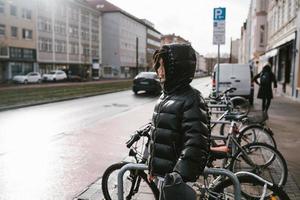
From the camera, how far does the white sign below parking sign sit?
12.2 m

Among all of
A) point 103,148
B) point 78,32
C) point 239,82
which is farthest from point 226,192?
point 78,32

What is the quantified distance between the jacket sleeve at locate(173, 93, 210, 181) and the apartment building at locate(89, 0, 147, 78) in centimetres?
7976

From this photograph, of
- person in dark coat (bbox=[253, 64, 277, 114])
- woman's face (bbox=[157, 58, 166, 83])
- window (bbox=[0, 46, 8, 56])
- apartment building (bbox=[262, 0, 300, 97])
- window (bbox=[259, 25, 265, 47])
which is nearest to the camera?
woman's face (bbox=[157, 58, 166, 83])

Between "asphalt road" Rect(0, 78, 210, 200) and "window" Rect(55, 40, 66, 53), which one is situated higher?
"window" Rect(55, 40, 66, 53)

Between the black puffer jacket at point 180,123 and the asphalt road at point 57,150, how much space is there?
279 cm

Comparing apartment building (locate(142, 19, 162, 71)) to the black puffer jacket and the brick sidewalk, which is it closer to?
the brick sidewalk

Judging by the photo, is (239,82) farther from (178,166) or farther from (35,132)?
(178,166)

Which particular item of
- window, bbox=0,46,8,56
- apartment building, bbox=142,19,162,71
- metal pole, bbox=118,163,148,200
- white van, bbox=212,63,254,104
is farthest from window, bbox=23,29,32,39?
apartment building, bbox=142,19,162,71

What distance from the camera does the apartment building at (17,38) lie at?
162 feet

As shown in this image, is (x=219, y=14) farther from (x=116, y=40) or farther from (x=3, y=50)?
(x=116, y=40)

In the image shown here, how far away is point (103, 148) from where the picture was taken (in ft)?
26.8

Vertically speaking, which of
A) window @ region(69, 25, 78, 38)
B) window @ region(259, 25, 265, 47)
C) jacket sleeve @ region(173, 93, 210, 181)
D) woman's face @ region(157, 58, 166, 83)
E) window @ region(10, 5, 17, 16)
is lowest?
jacket sleeve @ region(173, 93, 210, 181)

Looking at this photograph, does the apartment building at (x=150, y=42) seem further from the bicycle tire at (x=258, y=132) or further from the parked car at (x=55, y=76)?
the bicycle tire at (x=258, y=132)

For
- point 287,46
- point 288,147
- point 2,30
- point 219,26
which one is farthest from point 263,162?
point 2,30
